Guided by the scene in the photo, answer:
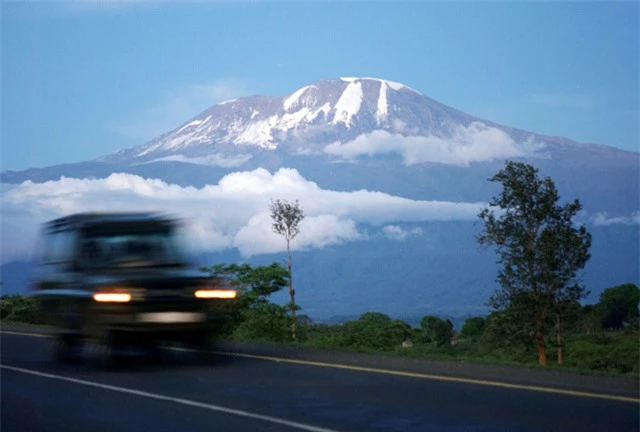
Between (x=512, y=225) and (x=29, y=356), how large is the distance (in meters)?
24.4

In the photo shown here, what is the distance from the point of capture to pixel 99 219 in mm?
15539

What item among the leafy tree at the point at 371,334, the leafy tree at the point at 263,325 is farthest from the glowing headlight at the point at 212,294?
the leafy tree at the point at 263,325

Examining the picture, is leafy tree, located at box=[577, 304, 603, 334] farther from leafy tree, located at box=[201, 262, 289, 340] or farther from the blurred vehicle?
the blurred vehicle

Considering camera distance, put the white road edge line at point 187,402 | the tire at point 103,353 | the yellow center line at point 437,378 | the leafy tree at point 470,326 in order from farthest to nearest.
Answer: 1. the leafy tree at point 470,326
2. the tire at point 103,353
3. the yellow center line at point 437,378
4. the white road edge line at point 187,402

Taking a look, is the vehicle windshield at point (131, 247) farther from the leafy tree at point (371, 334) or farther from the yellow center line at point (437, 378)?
the leafy tree at point (371, 334)

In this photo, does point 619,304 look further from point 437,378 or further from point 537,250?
point 437,378

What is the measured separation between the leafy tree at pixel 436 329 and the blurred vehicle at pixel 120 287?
165 feet

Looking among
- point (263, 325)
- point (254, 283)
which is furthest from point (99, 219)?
point (254, 283)

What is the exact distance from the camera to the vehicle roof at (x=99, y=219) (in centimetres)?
1552

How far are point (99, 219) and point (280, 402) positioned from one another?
18.1 ft

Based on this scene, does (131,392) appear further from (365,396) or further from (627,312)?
(627,312)

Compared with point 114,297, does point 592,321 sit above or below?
below

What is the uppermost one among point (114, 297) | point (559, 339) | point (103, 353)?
point (114, 297)

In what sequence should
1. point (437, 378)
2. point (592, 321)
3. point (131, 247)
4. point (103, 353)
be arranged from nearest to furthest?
point (437, 378) < point (103, 353) < point (131, 247) < point (592, 321)
